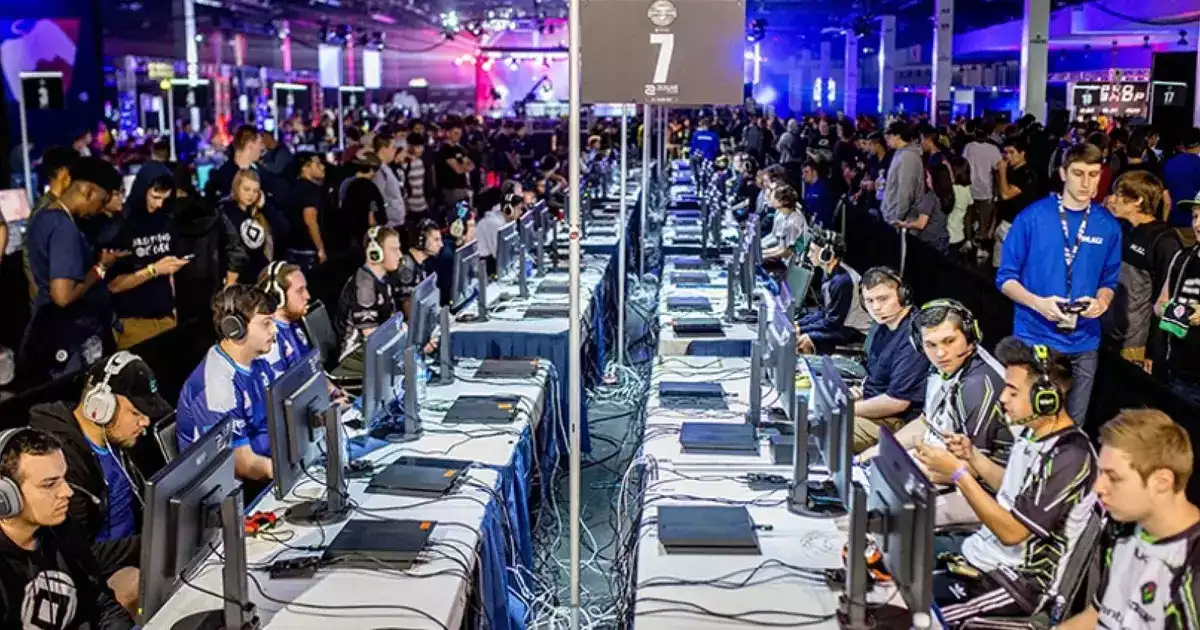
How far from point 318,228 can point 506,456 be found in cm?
563

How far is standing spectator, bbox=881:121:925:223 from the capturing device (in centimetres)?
1061

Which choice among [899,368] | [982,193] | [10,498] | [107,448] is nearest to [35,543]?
[10,498]

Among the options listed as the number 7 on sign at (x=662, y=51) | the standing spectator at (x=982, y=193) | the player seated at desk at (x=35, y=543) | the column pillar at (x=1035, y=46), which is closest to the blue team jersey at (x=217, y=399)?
the player seated at desk at (x=35, y=543)

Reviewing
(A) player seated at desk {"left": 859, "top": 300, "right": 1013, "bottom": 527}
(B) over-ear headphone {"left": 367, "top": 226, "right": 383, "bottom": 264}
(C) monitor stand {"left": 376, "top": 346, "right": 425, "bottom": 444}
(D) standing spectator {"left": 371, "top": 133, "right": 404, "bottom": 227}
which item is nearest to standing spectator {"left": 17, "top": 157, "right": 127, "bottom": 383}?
(B) over-ear headphone {"left": 367, "top": 226, "right": 383, "bottom": 264}

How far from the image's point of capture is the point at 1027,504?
337 centimetres

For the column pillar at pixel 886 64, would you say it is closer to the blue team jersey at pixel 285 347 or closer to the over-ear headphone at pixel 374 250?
the over-ear headphone at pixel 374 250

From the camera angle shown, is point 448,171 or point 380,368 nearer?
point 380,368

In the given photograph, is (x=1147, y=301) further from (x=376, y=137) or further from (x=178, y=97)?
(x=178, y=97)

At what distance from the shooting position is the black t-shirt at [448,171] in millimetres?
13844

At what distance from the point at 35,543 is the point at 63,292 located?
3274 mm

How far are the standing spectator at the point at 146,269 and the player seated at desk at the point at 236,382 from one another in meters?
2.91

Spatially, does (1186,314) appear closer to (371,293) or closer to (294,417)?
(371,293)

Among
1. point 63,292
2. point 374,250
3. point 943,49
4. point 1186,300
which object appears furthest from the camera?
point 943,49

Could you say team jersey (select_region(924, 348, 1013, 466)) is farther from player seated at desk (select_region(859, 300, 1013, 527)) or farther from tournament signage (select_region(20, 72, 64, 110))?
tournament signage (select_region(20, 72, 64, 110))
